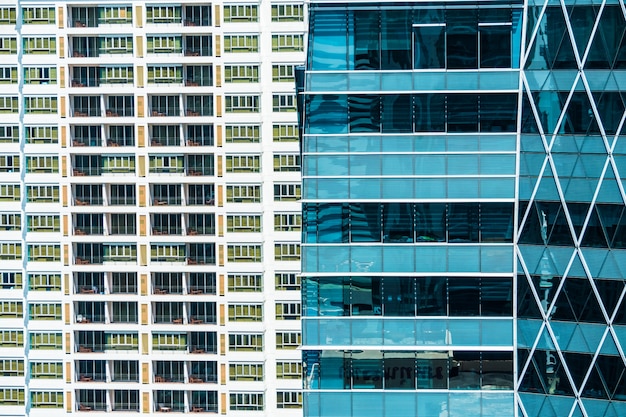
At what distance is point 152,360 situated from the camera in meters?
78.8

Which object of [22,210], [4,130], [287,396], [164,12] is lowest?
[287,396]

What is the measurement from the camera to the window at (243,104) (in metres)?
77.2

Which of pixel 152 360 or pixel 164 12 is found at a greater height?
pixel 164 12

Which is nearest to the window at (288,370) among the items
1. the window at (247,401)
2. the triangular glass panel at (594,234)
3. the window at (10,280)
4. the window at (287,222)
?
the window at (247,401)

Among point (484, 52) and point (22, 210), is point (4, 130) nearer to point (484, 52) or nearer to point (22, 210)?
point (22, 210)

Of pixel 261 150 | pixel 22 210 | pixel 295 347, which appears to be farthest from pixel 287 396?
pixel 22 210

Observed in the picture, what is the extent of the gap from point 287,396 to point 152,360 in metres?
9.21

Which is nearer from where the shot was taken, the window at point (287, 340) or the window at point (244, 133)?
the window at point (287, 340)

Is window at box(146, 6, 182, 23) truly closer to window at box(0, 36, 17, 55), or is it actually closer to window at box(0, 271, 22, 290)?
window at box(0, 36, 17, 55)

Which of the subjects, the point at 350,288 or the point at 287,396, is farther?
the point at 287,396

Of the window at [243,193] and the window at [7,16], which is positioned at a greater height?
the window at [7,16]

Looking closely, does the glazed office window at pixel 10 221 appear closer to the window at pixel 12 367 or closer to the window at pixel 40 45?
the window at pixel 12 367

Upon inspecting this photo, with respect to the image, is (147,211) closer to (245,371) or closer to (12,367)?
(245,371)

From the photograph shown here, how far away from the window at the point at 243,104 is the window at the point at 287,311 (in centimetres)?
1263
